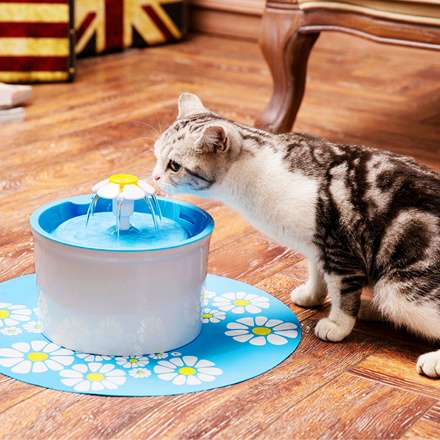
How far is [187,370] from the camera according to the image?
121 cm

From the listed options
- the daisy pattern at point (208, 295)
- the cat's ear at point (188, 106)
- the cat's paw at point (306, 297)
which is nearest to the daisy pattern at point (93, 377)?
the daisy pattern at point (208, 295)

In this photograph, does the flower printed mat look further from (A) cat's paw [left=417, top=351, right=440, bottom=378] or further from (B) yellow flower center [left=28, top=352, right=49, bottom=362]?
(A) cat's paw [left=417, top=351, right=440, bottom=378]

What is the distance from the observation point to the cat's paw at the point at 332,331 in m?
1.32

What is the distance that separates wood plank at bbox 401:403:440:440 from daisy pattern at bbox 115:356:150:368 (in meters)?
0.43

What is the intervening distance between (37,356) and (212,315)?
350 millimetres

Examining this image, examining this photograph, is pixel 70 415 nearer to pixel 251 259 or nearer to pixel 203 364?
pixel 203 364

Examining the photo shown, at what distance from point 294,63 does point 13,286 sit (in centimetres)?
128

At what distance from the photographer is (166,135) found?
137 centimetres

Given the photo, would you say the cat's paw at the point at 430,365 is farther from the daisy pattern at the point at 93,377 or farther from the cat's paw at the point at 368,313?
the daisy pattern at the point at 93,377

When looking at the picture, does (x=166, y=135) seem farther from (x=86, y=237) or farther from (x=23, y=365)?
(x=23, y=365)

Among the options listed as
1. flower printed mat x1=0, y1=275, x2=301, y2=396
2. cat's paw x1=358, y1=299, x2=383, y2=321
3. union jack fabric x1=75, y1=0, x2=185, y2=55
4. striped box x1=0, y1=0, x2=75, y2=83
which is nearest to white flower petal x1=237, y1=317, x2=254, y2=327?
flower printed mat x1=0, y1=275, x2=301, y2=396

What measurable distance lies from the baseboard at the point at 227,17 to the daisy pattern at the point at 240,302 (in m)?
2.77

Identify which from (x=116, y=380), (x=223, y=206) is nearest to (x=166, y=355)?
(x=116, y=380)

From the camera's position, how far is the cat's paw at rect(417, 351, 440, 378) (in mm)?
1221
